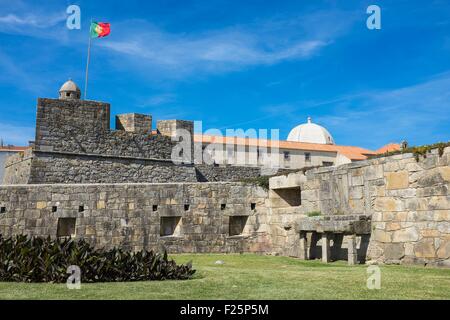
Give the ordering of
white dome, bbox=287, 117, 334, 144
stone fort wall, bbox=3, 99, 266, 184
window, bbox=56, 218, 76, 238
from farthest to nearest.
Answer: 1. white dome, bbox=287, 117, 334, 144
2. stone fort wall, bbox=3, 99, 266, 184
3. window, bbox=56, 218, 76, 238

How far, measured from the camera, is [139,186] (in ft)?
45.0

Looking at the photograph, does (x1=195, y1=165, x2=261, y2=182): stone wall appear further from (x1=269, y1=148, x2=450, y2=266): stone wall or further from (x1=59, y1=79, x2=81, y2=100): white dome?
(x1=269, y1=148, x2=450, y2=266): stone wall

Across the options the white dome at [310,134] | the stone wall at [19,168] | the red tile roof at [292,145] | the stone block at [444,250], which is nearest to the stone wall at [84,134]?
the stone wall at [19,168]

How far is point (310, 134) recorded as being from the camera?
57.8 metres

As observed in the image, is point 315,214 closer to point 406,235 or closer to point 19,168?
point 406,235

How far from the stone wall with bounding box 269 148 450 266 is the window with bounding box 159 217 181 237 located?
3.59 metres

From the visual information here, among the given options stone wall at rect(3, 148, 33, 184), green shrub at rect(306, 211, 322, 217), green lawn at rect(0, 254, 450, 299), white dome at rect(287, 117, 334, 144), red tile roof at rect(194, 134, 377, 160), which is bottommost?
green lawn at rect(0, 254, 450, 299)

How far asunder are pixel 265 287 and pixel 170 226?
25.8 feet

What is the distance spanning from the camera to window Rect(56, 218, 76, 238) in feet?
44.3

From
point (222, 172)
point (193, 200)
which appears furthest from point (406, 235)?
point (222, 172)

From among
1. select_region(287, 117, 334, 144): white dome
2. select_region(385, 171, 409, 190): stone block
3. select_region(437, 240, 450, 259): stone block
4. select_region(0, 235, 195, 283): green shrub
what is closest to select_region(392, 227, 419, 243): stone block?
select_region(437, 240, 450, 259): stone block

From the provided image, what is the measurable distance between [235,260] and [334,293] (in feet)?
19.2

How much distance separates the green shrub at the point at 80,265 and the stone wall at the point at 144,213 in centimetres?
562
